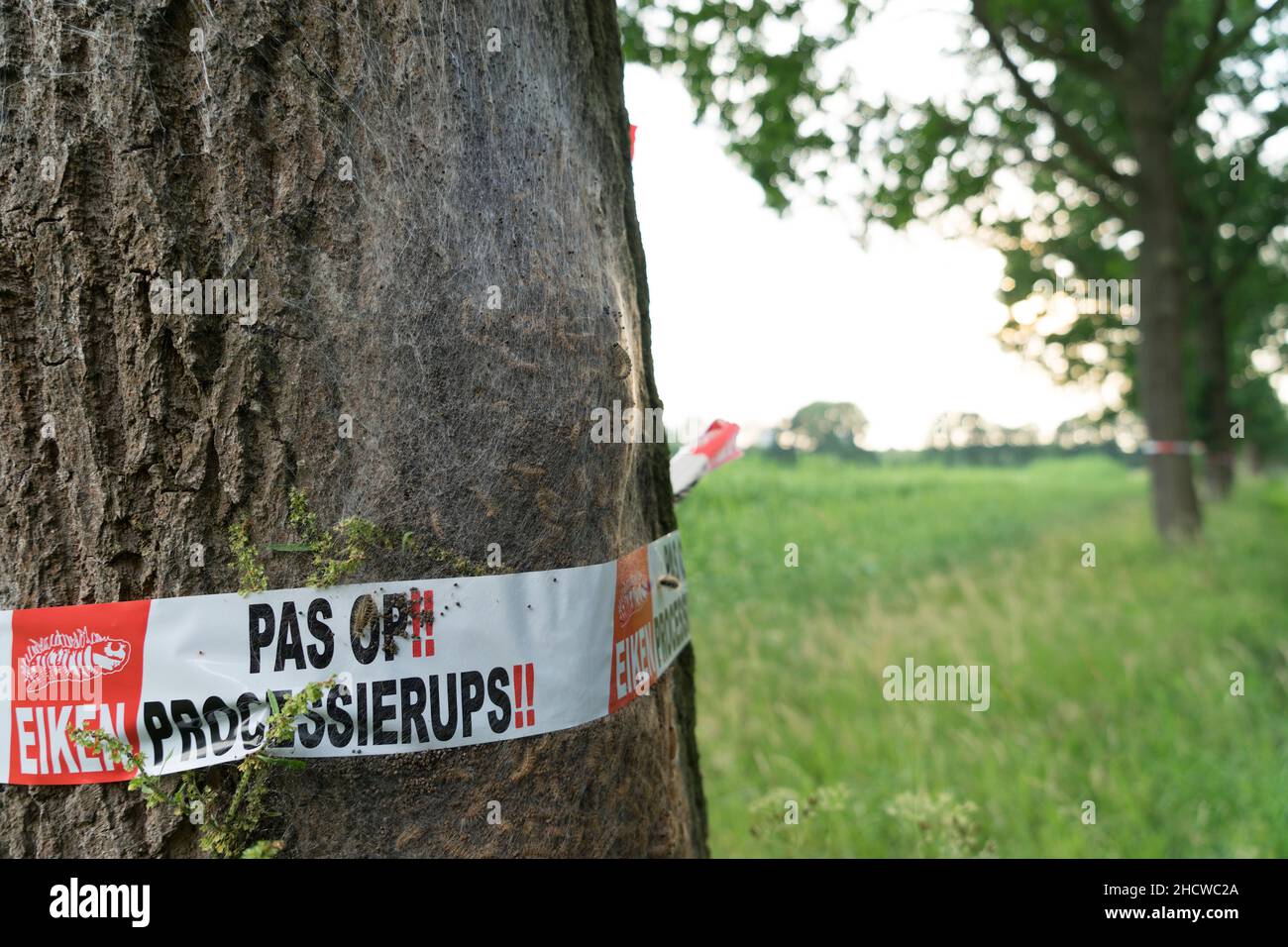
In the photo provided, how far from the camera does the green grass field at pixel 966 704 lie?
12.1 feet

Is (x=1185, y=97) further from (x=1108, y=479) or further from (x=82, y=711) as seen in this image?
(x=1108, y=479)

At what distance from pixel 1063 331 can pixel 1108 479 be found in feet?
46.9

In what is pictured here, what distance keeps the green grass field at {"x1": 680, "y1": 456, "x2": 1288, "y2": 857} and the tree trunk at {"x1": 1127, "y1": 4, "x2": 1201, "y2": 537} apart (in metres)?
1.08

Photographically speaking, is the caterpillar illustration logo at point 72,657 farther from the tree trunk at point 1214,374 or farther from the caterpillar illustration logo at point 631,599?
the tree trunk at point 1214,374

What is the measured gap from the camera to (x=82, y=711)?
1591mm

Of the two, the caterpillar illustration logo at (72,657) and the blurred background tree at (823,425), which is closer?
the caterpillar illustration logo at (72,657)

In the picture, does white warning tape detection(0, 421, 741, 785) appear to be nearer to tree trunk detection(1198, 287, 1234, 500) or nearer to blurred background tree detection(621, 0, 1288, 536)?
blurred background tree detection(621, 0, 1288, 536)

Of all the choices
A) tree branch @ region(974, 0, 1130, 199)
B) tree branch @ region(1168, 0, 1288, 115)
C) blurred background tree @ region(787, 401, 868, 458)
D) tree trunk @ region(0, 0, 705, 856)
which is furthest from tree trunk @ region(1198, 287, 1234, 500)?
tree trunk @ region(0, 0, 705, 856)

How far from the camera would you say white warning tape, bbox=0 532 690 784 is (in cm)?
158

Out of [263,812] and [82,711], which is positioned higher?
[82,711]

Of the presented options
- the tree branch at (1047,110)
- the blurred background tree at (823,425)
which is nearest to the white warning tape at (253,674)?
the blurred background tree at (823,425)

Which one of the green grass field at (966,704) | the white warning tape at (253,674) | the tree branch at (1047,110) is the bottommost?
the green grass field at (966,704)

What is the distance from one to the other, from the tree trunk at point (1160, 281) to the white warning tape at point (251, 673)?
11.4m
